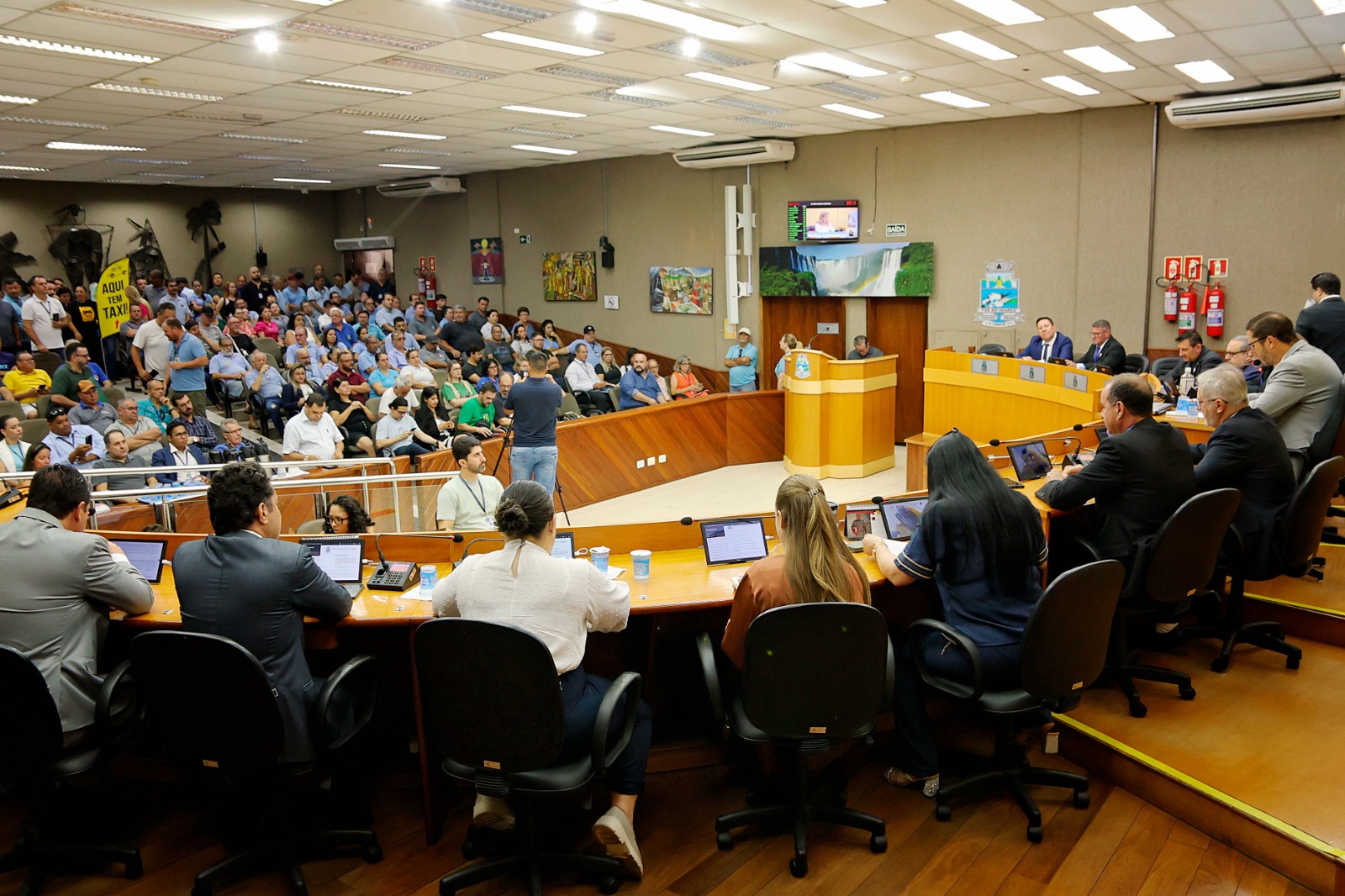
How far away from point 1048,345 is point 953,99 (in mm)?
2469

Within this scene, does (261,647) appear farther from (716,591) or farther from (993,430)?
(993,430)

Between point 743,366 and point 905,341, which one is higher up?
point 905,341

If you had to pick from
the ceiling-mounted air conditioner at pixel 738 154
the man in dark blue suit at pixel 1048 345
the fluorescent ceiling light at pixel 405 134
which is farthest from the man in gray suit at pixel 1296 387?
the fluorescent ceiling light at pixel 405 134

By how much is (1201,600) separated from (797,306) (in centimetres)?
801

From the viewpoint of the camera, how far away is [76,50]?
5836 mm

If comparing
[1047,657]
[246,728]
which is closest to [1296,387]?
[1047,657]

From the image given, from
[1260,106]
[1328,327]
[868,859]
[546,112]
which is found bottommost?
[868,859]

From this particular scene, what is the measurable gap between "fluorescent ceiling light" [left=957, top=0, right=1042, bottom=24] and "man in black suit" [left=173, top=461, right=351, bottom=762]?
14.8 ft

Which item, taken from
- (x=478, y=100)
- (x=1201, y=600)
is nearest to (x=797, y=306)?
(x=478, y=100)

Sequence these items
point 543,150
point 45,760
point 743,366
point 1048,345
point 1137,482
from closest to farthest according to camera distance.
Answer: point 45,760, point 1137,482, point 1048,345, point 743,366, point 543,150

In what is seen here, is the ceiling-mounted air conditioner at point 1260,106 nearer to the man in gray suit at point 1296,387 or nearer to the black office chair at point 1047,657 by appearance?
the man in gray suit at point 1296,387

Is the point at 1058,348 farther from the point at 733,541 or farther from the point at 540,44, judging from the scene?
the point at 733,541

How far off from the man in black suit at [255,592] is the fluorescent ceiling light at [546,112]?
634 centimetres

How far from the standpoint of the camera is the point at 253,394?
984cm
